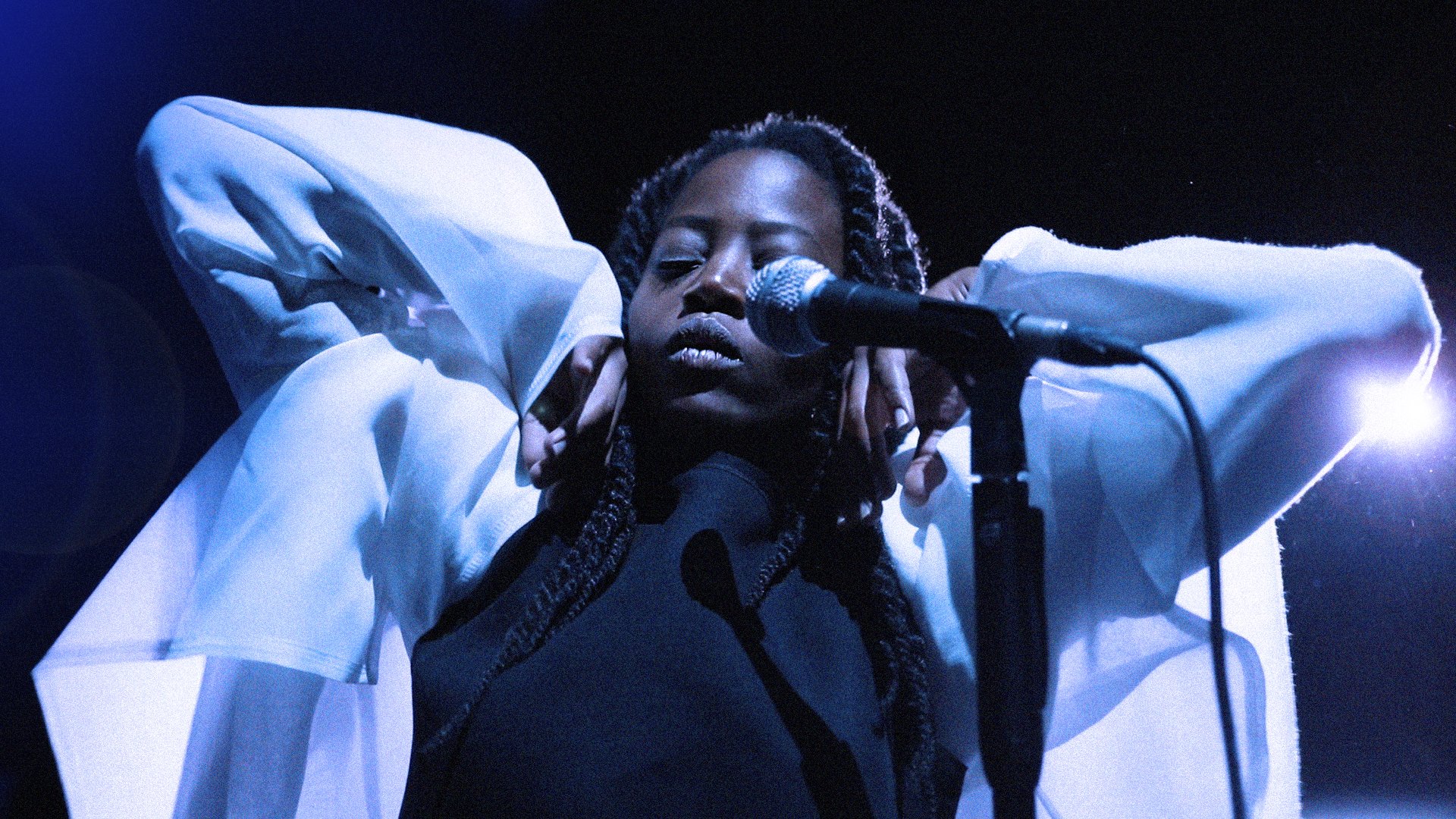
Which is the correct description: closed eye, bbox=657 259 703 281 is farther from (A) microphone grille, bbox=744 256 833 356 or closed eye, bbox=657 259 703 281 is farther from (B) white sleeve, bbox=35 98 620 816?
(A) microphone grille, bbox=744 256 833 356

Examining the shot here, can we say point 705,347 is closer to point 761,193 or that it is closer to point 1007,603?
point 761,193

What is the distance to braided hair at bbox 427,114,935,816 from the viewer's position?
1.03 meters

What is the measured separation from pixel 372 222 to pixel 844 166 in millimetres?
621

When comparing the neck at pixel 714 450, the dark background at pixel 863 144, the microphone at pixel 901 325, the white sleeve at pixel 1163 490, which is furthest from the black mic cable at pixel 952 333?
the dark background at pixel 863 144

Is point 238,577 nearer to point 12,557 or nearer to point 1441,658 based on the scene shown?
point 12,557

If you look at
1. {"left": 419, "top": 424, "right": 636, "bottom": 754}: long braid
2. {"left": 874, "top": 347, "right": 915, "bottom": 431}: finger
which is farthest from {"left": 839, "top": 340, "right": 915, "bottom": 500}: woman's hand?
{"left": 419, "top": 424, "right": 636, "bottom": 754}: long braid

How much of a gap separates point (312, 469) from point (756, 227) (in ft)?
1.87

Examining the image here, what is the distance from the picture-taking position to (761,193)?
1233 millimetres

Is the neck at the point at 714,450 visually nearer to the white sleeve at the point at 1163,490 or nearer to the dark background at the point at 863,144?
the white sleeve at the point at 1163,490

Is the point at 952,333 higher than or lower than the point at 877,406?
higher

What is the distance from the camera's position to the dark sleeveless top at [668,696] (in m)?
0.93

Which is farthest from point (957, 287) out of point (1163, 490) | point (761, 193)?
point (1163, 490)

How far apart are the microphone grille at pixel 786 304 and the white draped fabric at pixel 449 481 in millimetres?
347

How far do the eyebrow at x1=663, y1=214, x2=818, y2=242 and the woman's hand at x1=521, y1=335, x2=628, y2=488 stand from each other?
6.6 inches
